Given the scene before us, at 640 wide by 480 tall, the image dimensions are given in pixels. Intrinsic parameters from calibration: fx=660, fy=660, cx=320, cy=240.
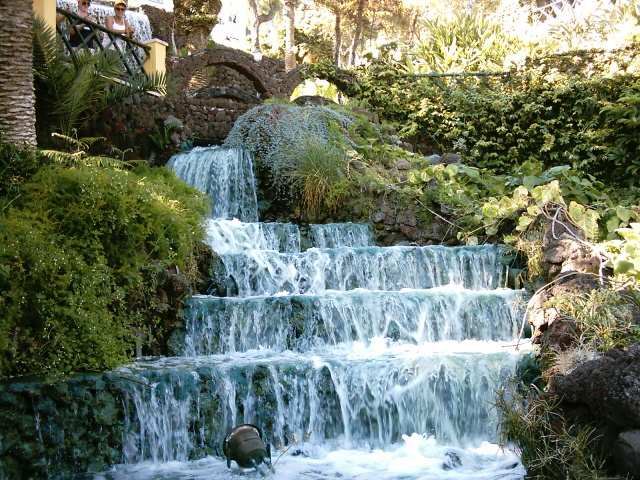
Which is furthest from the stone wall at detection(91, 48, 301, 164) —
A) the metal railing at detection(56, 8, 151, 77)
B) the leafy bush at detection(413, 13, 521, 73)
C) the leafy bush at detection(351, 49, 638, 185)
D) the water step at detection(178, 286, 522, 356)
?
the water step at detection(178, 286, 522, 356)

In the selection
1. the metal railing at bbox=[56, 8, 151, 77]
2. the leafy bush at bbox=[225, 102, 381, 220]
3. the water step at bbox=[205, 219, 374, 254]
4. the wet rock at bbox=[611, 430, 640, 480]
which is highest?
the metal railing at bbox=[56, 8, 151, 77]

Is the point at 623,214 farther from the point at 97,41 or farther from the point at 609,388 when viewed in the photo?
the point at 97,41

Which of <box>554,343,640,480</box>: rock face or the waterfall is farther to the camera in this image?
the waterfall

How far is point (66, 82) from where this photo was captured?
28.3 feet

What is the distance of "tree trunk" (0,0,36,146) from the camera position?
7.30m

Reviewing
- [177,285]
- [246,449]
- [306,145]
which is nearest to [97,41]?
[306,145]

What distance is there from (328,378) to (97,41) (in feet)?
22.0

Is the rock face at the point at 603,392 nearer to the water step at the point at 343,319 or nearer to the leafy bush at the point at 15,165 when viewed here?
the water step at the point at 343,319

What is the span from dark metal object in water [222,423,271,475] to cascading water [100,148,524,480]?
110 mm

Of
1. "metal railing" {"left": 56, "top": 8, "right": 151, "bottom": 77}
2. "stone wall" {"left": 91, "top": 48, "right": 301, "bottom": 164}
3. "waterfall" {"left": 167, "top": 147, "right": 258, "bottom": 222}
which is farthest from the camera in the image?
"stone wall" {"left": 91, "top": 48, "right": 301, "bottom": 164}

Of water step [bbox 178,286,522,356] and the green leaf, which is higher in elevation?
the green leaf

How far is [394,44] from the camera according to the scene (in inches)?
620

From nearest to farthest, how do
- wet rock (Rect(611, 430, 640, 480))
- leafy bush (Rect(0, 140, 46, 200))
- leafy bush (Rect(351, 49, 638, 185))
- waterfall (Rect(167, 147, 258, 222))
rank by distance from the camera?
wet rock (Rect(611, 430, 640, 480)) < leafy bush (Rect(0, 140, 46, 200)) < waterfall (Rect(167, 147, 258, 222)) < leafy bush (Rect(351, 49, 638, 185))

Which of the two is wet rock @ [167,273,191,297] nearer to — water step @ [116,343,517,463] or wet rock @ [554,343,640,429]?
water step @ [116,343,517,463]
